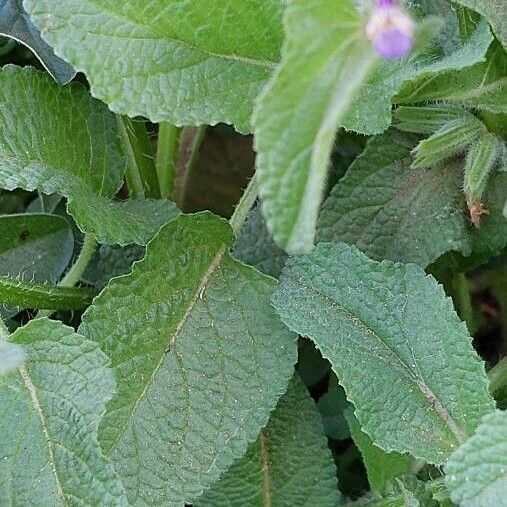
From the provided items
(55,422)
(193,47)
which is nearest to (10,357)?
(55,422)

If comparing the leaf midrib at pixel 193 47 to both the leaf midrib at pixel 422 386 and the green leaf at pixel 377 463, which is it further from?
the green leaf at pixel 377 463

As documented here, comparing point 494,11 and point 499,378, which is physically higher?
point 494,11

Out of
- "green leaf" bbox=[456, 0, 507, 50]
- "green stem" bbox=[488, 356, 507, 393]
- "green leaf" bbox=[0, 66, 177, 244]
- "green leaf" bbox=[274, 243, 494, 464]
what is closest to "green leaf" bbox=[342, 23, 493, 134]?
"green leaf" bbox=[456, 0, 507, 50]

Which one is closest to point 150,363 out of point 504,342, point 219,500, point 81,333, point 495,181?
point 81,333

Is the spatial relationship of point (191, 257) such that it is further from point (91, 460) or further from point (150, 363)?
point (91, 460)

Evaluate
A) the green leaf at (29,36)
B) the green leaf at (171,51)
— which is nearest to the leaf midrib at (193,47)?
the green leaf at (171,51)

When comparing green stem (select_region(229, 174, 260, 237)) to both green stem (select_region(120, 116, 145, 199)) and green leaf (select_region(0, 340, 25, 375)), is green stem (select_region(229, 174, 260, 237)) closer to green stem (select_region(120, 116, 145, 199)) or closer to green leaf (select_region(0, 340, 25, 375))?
green stem (select_region(120, 116, 145, 199))

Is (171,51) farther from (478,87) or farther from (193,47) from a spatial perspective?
(478,87)
